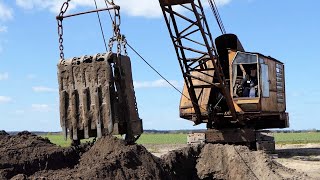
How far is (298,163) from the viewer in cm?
1711

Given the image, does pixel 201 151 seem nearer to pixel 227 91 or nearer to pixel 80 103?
pixel 80 103

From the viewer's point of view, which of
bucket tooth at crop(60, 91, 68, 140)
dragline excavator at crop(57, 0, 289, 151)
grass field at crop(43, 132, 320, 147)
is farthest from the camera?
grass field at crop(43, 132, 320, 147)

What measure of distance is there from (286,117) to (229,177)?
9078 millimetres

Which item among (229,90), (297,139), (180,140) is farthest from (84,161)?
(297,139)

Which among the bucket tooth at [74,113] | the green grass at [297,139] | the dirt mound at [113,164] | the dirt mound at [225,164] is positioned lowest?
the green grass at [297,139]

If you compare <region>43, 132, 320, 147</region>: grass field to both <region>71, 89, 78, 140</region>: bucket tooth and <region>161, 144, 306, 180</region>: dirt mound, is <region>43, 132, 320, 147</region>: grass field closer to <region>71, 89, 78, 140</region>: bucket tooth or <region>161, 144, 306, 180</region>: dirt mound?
<region>161, 144, 306, 180</region>: dirt mound

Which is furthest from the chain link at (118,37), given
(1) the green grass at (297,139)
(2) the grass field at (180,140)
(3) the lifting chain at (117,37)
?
(1) the green grass at (297,139)

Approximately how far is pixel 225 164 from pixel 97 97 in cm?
422

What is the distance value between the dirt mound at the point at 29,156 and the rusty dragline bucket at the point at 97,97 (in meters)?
0.61

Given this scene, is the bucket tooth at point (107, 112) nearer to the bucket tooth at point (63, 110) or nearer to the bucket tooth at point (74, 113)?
the bucket tooth at point (74, 113)

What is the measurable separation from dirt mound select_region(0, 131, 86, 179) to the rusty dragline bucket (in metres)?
0.61

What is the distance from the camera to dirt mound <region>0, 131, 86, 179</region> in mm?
8227

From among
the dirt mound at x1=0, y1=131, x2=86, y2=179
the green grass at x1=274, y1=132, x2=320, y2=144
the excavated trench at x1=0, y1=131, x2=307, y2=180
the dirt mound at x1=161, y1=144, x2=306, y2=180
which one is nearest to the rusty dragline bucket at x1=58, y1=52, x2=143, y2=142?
the excavated trench at x1=0, y1=131, x2=307, y2=180

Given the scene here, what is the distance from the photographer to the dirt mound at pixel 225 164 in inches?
460
